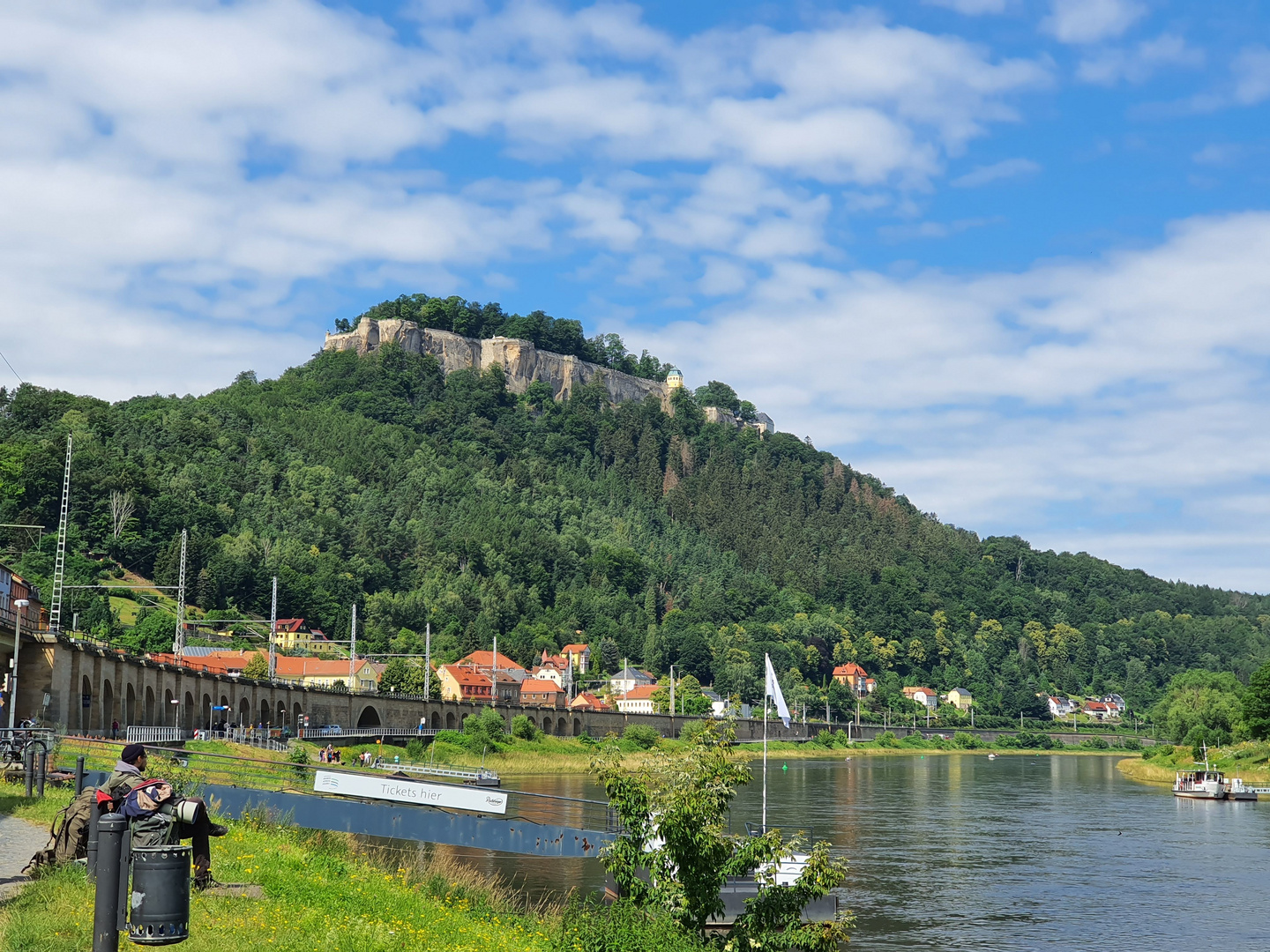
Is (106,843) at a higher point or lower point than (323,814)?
higher

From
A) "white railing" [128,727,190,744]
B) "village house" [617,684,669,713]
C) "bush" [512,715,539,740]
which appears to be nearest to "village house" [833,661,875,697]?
"village house" [617,684,669,713]

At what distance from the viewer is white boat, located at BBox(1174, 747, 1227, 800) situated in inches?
2931

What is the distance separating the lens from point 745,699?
537 ft

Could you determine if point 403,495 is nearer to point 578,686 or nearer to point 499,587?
point 499,587

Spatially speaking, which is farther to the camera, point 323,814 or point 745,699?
point 745,699

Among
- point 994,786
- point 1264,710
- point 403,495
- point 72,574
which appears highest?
point 403,495

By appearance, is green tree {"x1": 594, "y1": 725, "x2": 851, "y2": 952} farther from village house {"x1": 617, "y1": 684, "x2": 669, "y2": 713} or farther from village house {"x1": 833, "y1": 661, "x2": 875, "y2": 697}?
village house {"x1": 833, "y1": 661, "x2": 875, "y2": 697}

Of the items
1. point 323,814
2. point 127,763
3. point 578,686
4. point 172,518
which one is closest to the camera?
point 127,763

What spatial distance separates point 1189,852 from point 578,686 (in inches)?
4511

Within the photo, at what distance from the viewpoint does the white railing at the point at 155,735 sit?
168ft

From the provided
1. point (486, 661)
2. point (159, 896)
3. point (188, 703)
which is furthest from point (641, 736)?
point (159, 896)

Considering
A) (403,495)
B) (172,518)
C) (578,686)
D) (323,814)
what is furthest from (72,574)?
(323,814)

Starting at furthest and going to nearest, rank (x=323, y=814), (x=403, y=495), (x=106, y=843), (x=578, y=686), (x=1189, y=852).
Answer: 1. (x=403, y=495)
2. (x=578, y=686)
3. (x=1189, y=852)
4. (x=323, y=814)
5. (x=106, y=843)

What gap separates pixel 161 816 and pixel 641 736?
10987 centimetres
